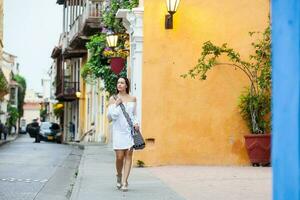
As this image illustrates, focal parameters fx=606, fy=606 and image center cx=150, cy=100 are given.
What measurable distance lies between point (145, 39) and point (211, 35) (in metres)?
1.44

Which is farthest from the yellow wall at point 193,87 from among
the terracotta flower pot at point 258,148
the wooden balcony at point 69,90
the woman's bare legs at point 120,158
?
the wooden balcony at point 69,90

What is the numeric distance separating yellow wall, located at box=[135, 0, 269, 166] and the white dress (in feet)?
13.8

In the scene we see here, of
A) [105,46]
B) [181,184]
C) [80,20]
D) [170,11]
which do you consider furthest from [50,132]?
[181,184]

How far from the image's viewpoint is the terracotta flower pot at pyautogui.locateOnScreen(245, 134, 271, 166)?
12523mm

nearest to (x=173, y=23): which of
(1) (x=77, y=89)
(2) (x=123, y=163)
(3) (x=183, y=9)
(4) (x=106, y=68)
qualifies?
(3) (x=183, y=9)

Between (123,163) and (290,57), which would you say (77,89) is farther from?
(290,57)

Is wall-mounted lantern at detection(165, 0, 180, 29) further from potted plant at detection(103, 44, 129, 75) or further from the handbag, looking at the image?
the handbag

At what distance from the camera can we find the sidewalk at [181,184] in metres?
7.89

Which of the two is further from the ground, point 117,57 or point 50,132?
point 117,57

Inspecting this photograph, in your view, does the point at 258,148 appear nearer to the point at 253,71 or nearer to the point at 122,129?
the point at 253,71

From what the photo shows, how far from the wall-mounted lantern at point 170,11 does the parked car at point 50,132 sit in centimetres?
3256

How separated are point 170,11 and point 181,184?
182 inches

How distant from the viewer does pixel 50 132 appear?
44.3 metres

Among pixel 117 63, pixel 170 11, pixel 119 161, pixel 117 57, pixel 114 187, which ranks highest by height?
pixel 170 11
